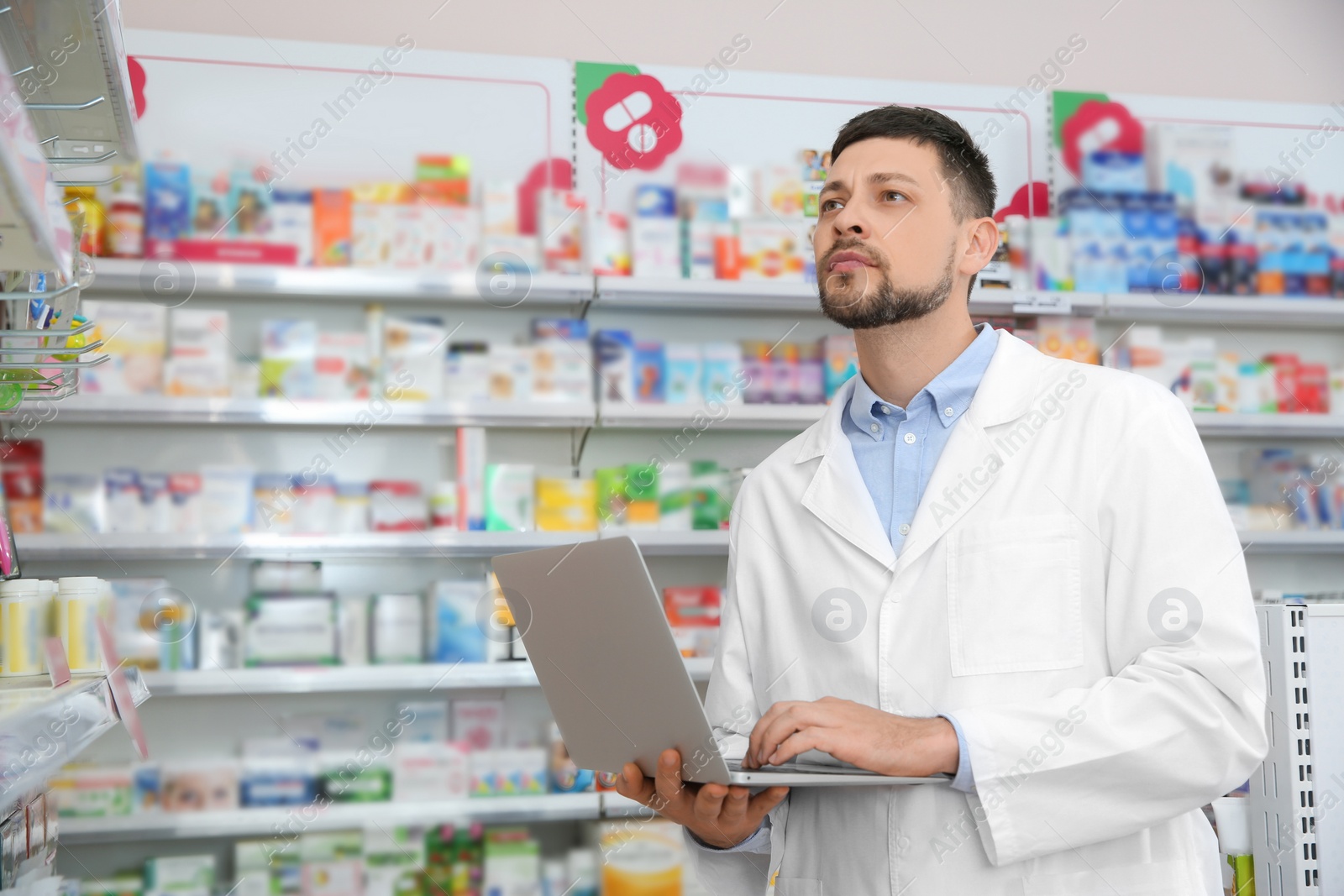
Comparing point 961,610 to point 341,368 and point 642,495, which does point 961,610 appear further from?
point 341,368

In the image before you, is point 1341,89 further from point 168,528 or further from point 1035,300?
point 168,528

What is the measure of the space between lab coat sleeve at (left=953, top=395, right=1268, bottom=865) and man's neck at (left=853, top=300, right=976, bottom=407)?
17.1 inches

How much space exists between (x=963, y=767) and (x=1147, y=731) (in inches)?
8.3

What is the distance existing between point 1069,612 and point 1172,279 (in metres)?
2.51

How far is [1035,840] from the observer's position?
1.29 m

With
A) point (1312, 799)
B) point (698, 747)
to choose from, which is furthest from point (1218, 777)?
point (1312, 799)

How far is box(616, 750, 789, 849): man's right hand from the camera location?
1.29m

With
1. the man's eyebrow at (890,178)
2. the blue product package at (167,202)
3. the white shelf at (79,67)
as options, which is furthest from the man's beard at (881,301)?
the blue product package at (167,202)

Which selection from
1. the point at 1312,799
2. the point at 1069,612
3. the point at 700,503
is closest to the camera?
the point at 1069,612

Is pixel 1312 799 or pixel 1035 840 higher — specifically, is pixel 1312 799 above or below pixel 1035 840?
below

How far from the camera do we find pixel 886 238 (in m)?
1.62

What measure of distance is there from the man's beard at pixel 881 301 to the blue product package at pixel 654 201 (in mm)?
1806

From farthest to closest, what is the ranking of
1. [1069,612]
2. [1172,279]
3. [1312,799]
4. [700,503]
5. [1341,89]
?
1. [1341,89]
2. [1172,279]
3. [700,503]
4. [1312,799]
5. [1069,612]

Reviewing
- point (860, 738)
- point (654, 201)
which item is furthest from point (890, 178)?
point (654, 201)
